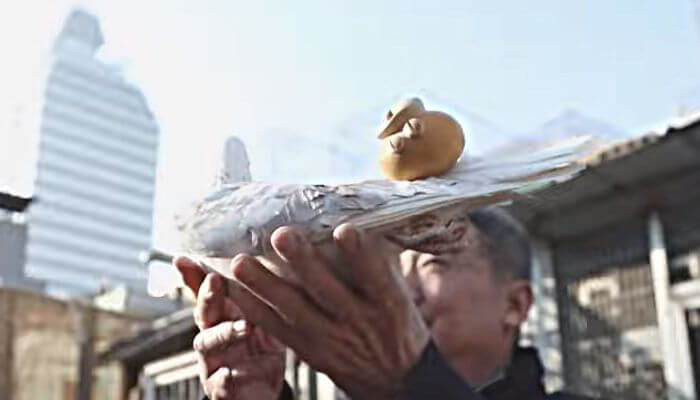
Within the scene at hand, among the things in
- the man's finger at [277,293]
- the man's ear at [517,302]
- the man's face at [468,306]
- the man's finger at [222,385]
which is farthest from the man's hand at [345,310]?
the man's ear at [517,302]

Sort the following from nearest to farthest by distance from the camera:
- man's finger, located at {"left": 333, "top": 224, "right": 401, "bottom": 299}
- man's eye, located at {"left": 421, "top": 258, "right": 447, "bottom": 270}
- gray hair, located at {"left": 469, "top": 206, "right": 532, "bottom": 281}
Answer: man's finger, located at {"left": 333, "top": 224, "right": 401, "bottom": 299} < man's eye, located at {"left": 421, "top": 258, "right": 447, "bottom": 270} < gray hair, located at {"left": 469, "top": 206, "right": 532, "bottom": 281}

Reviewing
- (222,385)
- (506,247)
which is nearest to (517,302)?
(506,247)

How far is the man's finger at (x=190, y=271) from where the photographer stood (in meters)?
0.45

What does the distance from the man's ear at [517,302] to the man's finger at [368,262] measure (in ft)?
1.40

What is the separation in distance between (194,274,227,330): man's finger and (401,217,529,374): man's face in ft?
0.62

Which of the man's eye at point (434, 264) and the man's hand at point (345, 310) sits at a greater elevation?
the man's eye at point (434, 264)

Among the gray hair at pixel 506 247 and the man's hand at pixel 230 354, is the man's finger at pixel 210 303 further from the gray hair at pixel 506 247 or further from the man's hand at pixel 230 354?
the gray hair at pixel 506 247

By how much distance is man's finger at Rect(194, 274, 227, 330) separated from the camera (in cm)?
44

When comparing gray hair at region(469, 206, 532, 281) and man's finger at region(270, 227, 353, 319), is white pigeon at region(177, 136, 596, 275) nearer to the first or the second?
man's finger at region(270, 227, 353, 319)

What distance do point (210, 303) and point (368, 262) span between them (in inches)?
5.3

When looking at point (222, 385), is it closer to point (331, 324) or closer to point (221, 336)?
point (221, 336)

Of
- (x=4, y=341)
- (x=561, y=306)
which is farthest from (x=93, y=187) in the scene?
(x=561, y=306)

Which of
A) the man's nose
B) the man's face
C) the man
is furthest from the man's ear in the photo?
the man

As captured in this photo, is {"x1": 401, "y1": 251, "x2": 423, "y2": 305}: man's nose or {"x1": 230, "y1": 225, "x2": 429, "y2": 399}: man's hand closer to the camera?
Answer: {"x1": 230, "y1": 225, "x2": 429, "y2": 399}: man's hand
